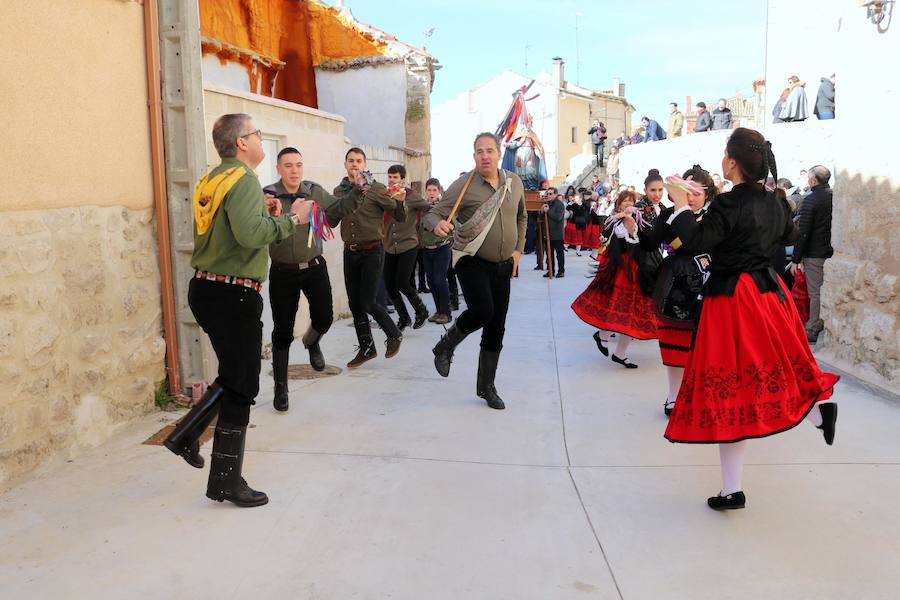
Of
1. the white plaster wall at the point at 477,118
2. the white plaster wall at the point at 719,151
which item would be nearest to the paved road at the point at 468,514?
the white plaster wall at the point at 719,151

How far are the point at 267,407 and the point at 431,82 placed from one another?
35.6 feet

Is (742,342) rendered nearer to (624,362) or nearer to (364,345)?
(624,362)

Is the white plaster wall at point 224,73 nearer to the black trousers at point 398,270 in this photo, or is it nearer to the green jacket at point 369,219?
the black trousers at point 398,270

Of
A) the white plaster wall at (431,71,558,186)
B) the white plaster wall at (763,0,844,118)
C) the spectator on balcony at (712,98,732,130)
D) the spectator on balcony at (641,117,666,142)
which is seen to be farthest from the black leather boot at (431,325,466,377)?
the white plaster wall at (431,71,558,186)

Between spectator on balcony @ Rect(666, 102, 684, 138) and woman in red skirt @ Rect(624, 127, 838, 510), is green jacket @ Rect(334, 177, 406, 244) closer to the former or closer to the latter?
woman in red skirt @ Rect(624, 127, 838, 510)

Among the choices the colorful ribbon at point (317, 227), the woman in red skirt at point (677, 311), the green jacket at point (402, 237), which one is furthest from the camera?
the green jacket at point (402, 237)

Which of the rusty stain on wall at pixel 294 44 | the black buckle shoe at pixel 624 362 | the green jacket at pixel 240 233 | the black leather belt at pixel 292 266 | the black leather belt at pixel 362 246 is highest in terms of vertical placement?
the rusty stain on wall at pixel 294 44

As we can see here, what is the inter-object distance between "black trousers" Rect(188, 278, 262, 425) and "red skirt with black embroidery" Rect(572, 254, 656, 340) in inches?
153

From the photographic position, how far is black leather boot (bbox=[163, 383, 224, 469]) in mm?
3734

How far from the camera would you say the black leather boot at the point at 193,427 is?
373 cm

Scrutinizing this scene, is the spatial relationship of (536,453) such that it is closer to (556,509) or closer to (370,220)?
(556,509)

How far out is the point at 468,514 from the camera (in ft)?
11.9

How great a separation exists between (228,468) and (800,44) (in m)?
18.2

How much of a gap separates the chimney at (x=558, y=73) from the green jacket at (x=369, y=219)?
140ft
